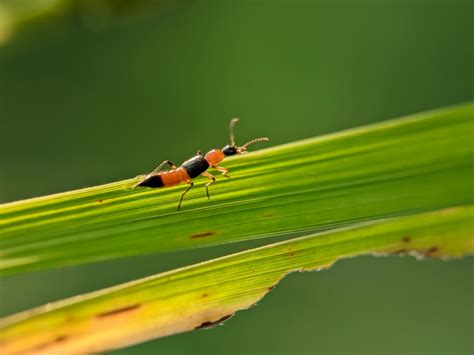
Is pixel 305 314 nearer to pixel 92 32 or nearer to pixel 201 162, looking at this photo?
pixel 201 162

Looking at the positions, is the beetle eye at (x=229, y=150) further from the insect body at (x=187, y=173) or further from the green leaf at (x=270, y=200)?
the green leaf at (x=270, y=200)

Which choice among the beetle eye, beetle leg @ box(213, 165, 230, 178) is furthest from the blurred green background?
beetle leg @ box(213, 165, 230, 178)

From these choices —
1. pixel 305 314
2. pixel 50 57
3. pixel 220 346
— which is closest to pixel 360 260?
A: pixel 305 314

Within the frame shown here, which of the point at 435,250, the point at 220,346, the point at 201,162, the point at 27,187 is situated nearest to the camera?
the point at 435,250

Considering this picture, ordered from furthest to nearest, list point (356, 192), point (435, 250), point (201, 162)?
point (201, 162)
point (435, 250)
point (356, 192)

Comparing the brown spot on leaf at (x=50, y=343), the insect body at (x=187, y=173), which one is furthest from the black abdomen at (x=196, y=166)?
the brown spot on leaf at (x=50, y=343)

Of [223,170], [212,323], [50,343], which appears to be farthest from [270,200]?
[50,343]

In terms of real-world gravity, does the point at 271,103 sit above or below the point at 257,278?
above
